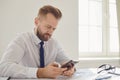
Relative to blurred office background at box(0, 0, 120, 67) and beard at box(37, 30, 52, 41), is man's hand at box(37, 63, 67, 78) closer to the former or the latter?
beard at box(37, 30, 52, 41)

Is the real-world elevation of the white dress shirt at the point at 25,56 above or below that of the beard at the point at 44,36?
below

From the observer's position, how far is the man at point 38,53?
1297 millimetres

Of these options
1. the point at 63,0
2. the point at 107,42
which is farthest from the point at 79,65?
the point at 63,0

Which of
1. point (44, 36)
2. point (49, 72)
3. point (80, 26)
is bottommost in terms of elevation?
point (49, 72)

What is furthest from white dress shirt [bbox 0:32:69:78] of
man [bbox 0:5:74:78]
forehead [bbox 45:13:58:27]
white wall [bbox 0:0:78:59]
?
white wall [bbox 0:0:78:59]

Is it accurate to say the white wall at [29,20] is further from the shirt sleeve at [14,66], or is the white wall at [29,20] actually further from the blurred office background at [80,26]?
the shirt sleeve at [14,66]

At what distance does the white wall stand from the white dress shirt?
35.6 inches

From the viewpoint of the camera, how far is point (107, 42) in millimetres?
3250

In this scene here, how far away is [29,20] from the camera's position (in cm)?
260

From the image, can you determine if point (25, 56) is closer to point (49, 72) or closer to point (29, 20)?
point (49, 72)

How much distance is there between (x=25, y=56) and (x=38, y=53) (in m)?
0.12

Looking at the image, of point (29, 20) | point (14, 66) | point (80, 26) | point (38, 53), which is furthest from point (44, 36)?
point (80, 26)

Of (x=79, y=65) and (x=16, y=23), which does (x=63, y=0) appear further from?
(x=79, y=65)

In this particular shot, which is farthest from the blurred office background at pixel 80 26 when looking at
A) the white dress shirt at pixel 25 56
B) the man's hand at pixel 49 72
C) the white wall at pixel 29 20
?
the man's hand at pixel 49 72
